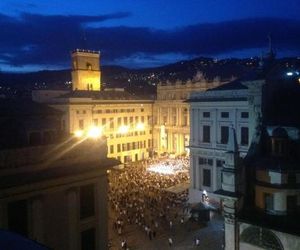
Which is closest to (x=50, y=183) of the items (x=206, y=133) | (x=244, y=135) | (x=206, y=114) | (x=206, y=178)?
(x=244, y=135)

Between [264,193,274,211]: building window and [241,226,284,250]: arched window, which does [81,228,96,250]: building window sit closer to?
[241,226,284,250]: arched window

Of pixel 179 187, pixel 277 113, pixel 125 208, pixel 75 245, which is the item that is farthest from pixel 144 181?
pixel 75 245

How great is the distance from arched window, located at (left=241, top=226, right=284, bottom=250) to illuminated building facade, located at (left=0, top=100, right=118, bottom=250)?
8520mm

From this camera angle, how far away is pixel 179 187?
5469cm

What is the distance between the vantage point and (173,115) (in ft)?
289

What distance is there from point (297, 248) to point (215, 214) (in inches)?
950

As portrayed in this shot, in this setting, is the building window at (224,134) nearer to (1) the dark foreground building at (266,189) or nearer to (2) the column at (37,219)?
(1) the dark foreground building at (266,189)

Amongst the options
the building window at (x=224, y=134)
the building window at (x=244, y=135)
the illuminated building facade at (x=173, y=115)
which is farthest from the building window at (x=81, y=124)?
the building window at (x=244, y=135)

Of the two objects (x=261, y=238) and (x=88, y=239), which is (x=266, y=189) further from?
(x=88, y=239)

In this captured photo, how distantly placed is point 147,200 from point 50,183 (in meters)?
30.4

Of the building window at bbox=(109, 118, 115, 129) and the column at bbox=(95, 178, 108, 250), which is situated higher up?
the building window at bbox=(109, 118, 115, 129)

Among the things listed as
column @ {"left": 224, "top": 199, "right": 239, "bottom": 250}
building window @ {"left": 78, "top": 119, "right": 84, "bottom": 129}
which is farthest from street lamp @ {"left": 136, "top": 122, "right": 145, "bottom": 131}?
column @ {"left": 224, "top": 199, "right": 239, "bottom": 250}

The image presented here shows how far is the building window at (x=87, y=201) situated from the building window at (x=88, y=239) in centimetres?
91

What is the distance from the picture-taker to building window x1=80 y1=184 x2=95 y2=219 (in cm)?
2222
